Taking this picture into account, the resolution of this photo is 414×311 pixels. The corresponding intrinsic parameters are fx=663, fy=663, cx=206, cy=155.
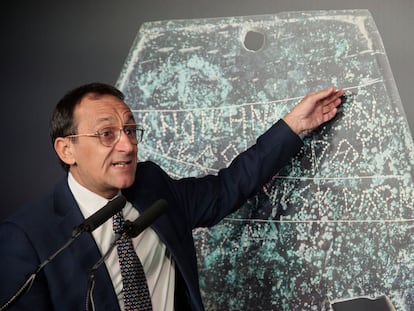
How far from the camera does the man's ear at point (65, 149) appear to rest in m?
1.80

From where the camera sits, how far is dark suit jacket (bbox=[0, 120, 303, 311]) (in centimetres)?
162

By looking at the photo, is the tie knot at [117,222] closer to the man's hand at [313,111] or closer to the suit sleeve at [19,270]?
the suit sleeve at [19,270]

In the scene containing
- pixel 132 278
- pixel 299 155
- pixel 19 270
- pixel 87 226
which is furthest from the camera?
pixel 299 155

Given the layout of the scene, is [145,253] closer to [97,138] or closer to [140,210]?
[140,210]

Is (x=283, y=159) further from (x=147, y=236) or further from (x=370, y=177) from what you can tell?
(x=147, y=236)

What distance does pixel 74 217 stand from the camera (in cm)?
172

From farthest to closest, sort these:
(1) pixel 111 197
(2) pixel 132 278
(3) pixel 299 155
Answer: (3) pixel 299 155 → (1) pixel 111 197 → (2) pixel 132 278

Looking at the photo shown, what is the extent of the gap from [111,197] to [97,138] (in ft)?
0.61

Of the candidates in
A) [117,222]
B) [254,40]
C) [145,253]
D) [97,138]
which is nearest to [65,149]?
[97,138]

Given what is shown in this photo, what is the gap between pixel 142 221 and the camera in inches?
54.6

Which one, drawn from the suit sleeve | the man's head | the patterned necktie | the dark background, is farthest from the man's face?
the dark background

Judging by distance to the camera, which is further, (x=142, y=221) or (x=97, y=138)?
(x=97, y=138)

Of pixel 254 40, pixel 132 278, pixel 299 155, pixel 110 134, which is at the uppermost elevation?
pixel 254 40

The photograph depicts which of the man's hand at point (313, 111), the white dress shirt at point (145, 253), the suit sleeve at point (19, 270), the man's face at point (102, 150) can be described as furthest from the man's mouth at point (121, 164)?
the man's hand at point (313, 111)
